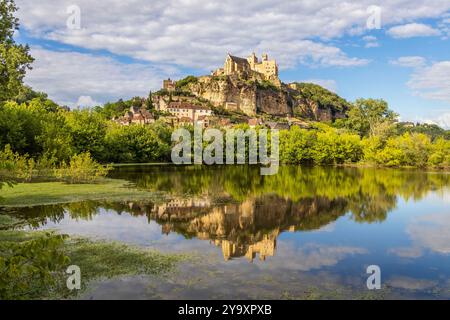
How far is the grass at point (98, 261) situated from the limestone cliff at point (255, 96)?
142255mm

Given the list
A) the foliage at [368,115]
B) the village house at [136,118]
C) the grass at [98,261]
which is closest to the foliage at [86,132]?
the grass at [98,261]

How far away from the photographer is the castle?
563ft

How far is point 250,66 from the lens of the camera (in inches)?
7343

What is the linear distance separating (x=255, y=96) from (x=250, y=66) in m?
27.5

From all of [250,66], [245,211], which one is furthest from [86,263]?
[250,66]

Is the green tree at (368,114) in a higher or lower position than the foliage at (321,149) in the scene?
higher

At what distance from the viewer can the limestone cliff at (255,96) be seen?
516 ft

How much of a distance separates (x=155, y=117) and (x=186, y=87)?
37.7 m

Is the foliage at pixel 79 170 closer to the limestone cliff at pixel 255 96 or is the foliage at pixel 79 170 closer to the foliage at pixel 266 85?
the limestone cliff at pixel 255 96

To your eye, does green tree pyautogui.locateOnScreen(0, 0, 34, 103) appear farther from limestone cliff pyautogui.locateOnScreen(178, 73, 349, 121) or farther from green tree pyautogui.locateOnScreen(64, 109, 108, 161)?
limestone cliff pyautogui.locateOnScreen(178, 73, 349, 121)

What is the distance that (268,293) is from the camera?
433 inches

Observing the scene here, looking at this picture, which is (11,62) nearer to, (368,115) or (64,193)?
(64,193)

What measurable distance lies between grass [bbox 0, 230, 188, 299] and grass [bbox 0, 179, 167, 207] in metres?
8.73
